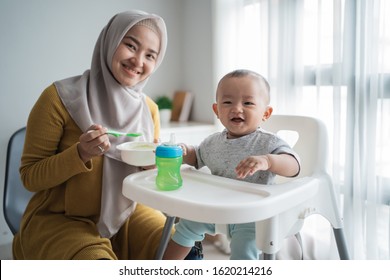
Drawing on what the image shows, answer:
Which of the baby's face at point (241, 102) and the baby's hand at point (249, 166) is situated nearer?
the baby's hand at point (249, 166)

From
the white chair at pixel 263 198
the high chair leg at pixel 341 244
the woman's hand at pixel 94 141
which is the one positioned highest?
the woman's hand at pixel 94 141

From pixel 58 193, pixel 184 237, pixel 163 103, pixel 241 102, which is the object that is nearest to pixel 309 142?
pixel 241 102

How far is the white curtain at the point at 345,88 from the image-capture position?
140 centimetres

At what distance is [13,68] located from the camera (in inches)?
80.0

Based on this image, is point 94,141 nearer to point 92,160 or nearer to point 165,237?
point 92,160

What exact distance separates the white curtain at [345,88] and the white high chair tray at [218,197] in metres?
0.62

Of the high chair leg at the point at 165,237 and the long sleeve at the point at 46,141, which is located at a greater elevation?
the long sleeve at the point at 46,141

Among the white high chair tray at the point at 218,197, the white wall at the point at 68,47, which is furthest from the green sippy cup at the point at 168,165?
the white wall at the point at 68,47

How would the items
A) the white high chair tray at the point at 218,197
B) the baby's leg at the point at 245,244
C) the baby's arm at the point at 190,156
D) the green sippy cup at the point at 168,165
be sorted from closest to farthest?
the white high chair tray at the point at 218,197 → the green sippy cup at the point at 168,165 → the baby's leg at the point at 245,244 → the baby's arm at the point at 190,156

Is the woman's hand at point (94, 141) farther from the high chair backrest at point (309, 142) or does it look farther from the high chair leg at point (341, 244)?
the high chair leg at point (341, 244)

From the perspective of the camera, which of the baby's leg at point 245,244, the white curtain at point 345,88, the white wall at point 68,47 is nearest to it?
the baby's leg at point 245,244

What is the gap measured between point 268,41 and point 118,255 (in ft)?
4.11

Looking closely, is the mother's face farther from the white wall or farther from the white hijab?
the white wall
